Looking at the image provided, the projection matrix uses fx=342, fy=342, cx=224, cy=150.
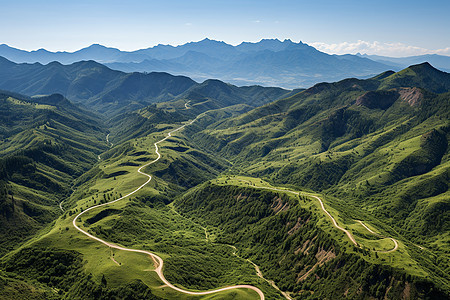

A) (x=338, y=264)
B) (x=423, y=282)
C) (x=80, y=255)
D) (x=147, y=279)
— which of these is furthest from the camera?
(x=80, y=255)

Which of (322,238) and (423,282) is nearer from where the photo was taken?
(423,282)

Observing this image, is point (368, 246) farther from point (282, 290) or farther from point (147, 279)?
point (147, 279)

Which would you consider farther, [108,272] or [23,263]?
[23,263]

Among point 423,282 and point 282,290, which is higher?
point 423,282

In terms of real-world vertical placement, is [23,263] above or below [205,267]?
above

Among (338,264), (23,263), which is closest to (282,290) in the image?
(338,264)

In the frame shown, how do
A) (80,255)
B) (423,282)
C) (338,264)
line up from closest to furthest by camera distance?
(423,282) → (338,264) → (80,255)

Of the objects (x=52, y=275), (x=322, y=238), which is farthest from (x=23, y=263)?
(x=322, y=238)

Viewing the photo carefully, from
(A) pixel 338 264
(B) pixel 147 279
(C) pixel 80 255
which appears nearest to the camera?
(B) pixel 147 279

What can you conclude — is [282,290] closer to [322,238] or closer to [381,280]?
[322,238]
